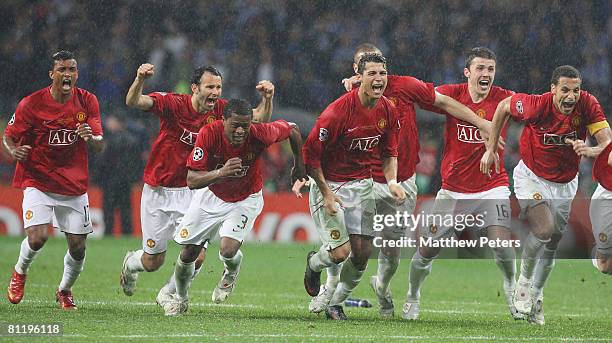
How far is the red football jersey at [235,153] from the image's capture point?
30.5 feet

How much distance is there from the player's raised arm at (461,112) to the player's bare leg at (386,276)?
126 centimetres

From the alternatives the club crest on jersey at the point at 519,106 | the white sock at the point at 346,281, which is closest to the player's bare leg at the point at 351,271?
the white sock at the point at 346,281

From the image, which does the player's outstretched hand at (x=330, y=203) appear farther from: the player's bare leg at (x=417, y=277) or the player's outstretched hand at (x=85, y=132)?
the player's outstretched hand at (x=85, y=132)

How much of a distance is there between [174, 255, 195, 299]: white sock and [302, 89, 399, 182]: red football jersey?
4.42ft

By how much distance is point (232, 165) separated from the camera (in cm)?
902

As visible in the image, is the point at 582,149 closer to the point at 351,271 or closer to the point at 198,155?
the point at 351,271

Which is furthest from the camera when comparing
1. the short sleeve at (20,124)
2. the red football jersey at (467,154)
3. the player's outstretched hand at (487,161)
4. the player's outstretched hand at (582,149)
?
the red football jersey at (467,154)

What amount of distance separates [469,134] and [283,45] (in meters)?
10.1

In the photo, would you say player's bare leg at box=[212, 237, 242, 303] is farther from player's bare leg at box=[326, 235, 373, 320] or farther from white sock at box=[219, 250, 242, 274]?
player's bare leg at box=[326, 235, 373, 320]

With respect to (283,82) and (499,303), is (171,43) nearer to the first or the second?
(283,82)

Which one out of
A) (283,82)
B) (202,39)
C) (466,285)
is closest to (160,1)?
(202,39)

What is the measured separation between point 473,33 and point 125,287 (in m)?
11.3

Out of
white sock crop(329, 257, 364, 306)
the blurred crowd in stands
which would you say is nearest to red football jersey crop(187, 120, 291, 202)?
white sock crop(329, 257, 364, 306)

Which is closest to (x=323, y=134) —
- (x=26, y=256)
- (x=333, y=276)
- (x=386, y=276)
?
(x=333, y=276)
